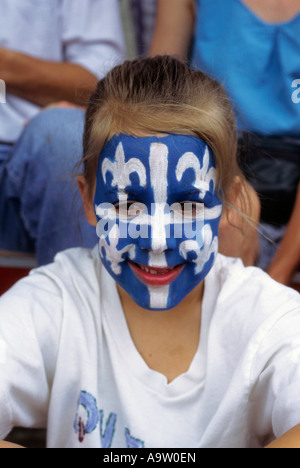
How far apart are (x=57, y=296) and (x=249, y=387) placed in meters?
0.34

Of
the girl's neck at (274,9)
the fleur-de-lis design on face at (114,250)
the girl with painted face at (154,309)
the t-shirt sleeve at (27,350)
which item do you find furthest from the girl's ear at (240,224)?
the girl's neck at (274,9)

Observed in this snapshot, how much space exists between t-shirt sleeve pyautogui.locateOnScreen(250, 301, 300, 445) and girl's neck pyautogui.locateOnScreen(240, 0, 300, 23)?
81cm

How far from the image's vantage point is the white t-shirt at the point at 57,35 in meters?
1.66

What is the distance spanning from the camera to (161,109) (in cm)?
104

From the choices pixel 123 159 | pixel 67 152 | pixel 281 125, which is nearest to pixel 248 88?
pixel 281 125

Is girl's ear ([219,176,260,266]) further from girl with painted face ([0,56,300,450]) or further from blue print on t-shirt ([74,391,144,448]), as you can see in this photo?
blue print on t-shirt ([74,391,144,448])

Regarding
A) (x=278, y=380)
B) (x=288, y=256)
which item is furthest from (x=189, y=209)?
(x=288, y=256)

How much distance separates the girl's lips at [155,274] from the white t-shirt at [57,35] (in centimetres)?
75

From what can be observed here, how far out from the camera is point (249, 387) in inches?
40.4

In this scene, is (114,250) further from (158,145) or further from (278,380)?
(278,380)

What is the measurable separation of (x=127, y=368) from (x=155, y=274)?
0.18m

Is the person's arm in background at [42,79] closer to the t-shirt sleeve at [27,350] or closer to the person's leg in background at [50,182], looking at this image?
the person's leg in background at [50,182]

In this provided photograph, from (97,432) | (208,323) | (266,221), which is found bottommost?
(97,432)

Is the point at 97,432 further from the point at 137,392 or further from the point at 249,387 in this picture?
the point at 249,387
